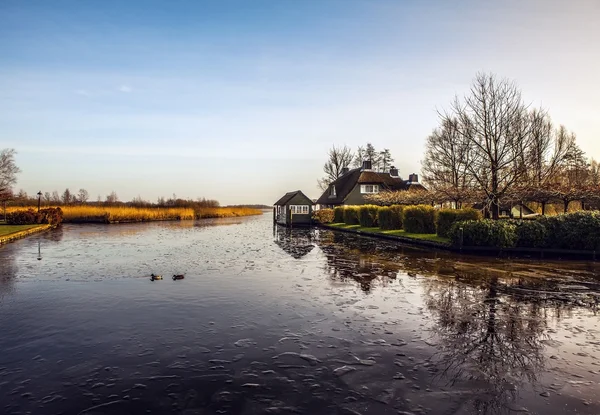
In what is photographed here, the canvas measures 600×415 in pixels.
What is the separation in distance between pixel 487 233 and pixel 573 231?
3.91 metres

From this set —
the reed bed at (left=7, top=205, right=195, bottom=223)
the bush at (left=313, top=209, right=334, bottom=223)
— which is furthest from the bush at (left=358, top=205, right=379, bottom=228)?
the reed bed at (left=7, top=205, right=195, bottom=223)

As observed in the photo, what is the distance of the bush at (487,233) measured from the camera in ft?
68.6

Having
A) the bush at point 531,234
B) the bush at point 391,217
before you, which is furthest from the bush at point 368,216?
the bush at point 531,234

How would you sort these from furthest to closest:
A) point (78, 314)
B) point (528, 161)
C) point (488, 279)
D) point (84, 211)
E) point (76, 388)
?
point (84, 211) → point (528, 161) → point (488, 279) → point (78, 314) → point (76, 388)

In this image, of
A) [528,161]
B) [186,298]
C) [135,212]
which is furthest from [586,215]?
[135,212]

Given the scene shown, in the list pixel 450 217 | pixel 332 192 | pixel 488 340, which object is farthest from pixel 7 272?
pixel 332 192

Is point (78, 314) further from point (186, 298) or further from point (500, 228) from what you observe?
point (500, 228)

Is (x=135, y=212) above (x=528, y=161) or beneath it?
beneath

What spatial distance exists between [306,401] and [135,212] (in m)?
59.5

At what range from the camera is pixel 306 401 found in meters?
5.73

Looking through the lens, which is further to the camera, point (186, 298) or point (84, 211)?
point (84, 211)

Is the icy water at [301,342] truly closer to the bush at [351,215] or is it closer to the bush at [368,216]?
the bush at [368,216]

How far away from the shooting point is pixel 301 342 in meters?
8.14

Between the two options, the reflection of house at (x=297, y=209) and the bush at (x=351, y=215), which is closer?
the bush at (x=351, y=215)
